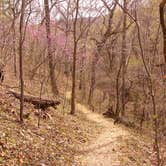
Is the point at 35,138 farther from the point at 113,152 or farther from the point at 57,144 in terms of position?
the point at 113,152

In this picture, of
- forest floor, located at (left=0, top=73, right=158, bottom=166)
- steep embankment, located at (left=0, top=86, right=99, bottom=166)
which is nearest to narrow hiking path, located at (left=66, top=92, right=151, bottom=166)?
forest floor, located at (left=0, top=73, right=158, bottom=166)

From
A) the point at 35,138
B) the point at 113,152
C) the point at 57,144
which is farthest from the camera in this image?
the point at 113,152

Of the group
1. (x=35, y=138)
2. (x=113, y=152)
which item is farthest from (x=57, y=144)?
(x=113, y=152)

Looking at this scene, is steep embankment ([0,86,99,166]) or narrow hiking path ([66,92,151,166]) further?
narrow hiking path ([66,92,151,166])

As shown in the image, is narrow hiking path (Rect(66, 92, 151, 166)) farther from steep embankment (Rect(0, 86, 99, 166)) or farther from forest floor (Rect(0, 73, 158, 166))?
steep embankment (Rect(0, 86, 99, 166))

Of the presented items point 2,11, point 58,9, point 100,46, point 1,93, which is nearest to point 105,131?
point 1,93

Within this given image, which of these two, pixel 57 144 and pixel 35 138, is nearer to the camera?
pixel 35 138

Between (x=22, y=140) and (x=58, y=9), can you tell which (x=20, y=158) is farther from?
(x=58, y=9)

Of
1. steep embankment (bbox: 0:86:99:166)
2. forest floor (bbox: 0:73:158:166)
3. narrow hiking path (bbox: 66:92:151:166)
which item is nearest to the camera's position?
steep embankment (bbox: 0:86:99:166)

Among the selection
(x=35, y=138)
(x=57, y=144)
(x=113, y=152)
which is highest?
(x=35, y=138)

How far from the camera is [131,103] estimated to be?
34000 mm

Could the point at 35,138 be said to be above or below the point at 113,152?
above

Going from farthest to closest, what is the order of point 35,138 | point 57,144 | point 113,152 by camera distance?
point 113,152
point 57,144
point 35,138

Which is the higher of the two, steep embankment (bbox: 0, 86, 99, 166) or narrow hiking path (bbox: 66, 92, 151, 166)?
steep embankment (bbox: 0, 86, 99, 166)
